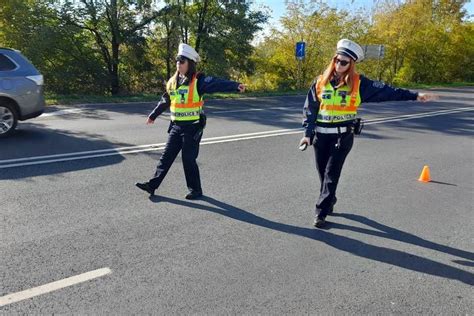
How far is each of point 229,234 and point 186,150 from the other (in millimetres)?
1307

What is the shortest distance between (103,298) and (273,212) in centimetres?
218

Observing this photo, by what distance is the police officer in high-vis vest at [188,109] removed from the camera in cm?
450

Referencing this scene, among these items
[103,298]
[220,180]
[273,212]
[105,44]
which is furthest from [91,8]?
[103,298]

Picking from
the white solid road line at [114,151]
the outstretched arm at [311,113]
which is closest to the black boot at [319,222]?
the outstretched arm at [311,113]

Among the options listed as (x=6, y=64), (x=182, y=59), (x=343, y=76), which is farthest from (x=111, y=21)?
(x=343, y=76)

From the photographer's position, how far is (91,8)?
54.4 feet

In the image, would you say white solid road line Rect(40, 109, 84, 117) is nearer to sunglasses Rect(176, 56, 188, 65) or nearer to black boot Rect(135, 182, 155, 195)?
black boot Rect(135, 182, 155, 195)

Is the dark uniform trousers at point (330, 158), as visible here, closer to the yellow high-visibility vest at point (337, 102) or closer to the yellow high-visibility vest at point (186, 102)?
the yellow high-visibility vest at point (337, 102)

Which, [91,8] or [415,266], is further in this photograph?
[91,8]

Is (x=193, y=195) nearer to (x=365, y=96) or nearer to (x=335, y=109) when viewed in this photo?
(x=335, y=109)

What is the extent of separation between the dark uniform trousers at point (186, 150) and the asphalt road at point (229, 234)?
0.24m

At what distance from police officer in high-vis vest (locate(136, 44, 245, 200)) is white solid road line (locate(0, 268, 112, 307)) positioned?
5.91 feet

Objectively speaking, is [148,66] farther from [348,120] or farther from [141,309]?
[141,309]

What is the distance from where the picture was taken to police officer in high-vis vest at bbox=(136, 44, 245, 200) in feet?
14.8
